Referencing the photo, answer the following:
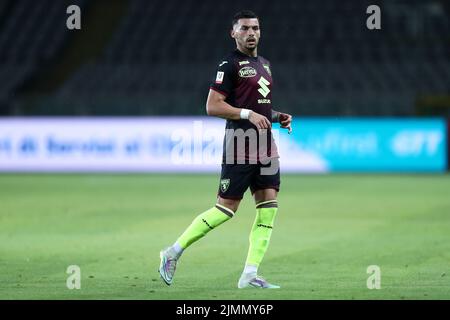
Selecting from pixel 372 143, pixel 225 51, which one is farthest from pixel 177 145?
pixel 225 51

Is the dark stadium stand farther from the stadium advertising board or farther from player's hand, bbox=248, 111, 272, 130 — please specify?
player's hand, bbox=248, 111, 272, 130

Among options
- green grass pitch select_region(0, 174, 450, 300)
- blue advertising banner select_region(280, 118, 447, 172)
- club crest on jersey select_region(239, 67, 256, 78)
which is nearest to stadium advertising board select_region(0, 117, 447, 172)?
blue advertising banner select_region(280, 118, 447, 172)

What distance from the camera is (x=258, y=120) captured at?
8695 millimetres

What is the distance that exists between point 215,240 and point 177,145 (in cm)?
1147

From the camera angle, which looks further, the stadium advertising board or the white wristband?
the stadium advertising board

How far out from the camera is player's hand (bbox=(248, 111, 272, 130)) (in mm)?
8688

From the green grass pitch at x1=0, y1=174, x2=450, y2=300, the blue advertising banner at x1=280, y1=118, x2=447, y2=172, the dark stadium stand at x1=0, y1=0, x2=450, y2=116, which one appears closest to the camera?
the green grass pitch at x1=0, y1=174, x2=450, y2=300

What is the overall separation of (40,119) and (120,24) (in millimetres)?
8960

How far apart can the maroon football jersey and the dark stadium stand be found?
654 inches

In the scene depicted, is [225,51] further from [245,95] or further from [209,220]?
[209,220]

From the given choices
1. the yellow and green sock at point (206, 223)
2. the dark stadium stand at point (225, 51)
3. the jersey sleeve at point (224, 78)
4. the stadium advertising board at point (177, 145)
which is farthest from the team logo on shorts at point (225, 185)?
the dark stadium stand at point (225, 51)

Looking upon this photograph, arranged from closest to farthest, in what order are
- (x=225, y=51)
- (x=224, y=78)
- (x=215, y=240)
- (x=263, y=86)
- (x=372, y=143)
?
(x=224, y=78) < (x=263, y=86) < (x=215, y=240) < (x=372, y=143) < (x=225, y=51)

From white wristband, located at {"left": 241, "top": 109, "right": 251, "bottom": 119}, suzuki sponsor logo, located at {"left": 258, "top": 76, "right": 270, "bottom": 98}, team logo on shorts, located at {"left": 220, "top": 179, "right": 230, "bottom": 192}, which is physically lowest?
team logo on shorts, located at {"left": 220, "top": 179, "right": 230, "bottom": 192}

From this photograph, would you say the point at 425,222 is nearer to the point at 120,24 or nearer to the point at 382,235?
the point at 382,235
